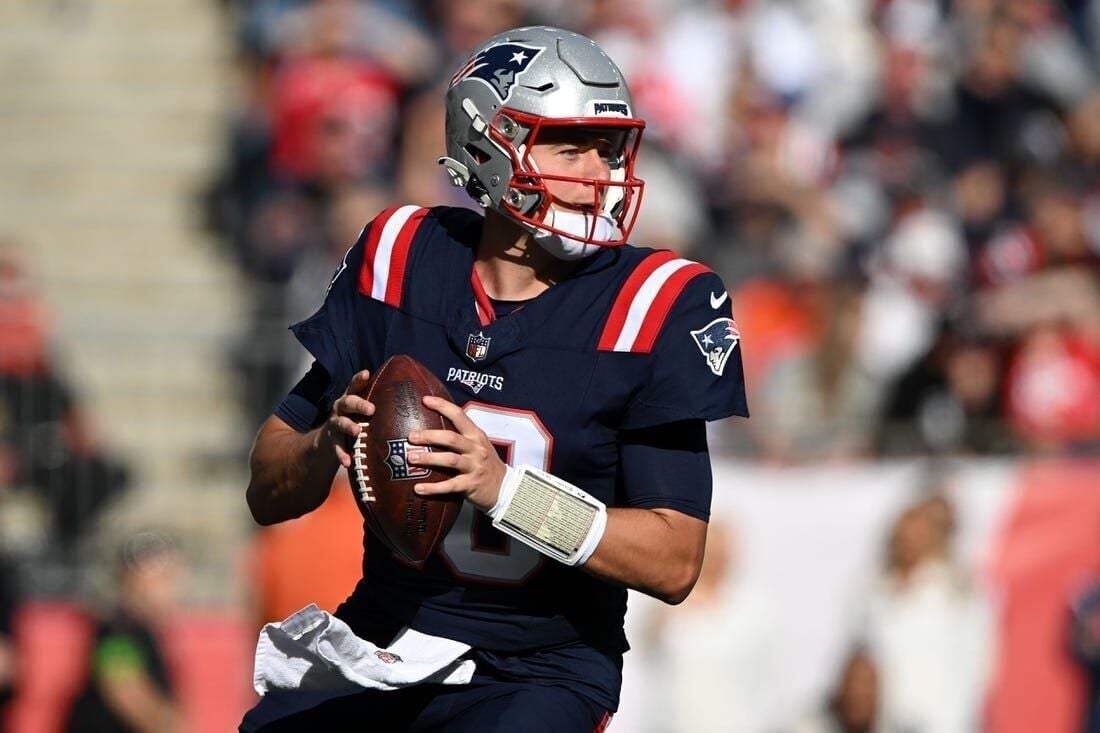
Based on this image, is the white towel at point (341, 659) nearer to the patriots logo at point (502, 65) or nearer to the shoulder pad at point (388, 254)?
the shoulder pad at point (388, 254)

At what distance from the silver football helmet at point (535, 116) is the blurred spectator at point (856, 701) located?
402cm

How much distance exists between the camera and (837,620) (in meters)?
7.77

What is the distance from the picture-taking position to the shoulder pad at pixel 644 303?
3812 millimetres

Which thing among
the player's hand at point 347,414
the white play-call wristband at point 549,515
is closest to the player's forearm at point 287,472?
the player's hand at point 347,414

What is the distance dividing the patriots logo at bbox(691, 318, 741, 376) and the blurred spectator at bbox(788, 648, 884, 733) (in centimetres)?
403

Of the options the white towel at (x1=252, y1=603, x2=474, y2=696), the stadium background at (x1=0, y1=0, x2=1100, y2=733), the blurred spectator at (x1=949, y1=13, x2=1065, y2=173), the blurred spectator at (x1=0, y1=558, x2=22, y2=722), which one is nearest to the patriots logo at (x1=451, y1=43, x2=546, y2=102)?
the white towel at (x1=252, y1=603, x2=474, y2=696)

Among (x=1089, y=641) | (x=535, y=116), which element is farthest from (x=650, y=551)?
(x=1089, y=641)

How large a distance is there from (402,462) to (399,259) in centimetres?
65

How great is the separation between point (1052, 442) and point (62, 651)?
4.31m

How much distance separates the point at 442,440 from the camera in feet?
11.5

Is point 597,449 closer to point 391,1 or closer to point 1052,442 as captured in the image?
point 1052,442

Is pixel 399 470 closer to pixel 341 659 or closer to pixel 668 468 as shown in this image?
pixel 341 659

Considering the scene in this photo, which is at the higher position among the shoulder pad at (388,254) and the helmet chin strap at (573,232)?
the helmet chin strap at (573,232)

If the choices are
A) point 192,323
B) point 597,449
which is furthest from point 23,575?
point 597,449
